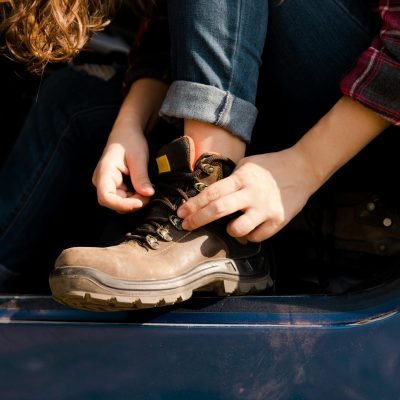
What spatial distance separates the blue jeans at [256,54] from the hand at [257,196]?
Answer: 0.07m

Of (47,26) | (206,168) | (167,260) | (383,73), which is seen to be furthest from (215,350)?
(47,26)

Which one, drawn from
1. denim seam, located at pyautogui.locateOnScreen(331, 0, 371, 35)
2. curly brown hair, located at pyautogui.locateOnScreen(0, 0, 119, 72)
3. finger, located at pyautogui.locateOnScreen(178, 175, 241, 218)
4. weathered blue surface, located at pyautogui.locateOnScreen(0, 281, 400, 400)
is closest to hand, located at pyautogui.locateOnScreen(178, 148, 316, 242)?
finger, located at pyautogui.locateOnScreen(178, 175, 241, 218)

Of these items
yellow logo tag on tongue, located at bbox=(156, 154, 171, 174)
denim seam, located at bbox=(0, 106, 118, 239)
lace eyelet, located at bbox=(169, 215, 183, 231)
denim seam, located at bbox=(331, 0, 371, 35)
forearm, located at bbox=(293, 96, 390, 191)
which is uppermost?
denim seam, located at bbox=(331, 0, 371, 35)

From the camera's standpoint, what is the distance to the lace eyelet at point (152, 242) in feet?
2.78

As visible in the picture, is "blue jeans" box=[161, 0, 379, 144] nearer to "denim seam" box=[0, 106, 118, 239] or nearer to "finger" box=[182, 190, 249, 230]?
"finger" box=[182, 190, 249, 230]

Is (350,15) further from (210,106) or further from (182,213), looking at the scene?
(182,213)

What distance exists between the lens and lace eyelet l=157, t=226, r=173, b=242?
855 mm

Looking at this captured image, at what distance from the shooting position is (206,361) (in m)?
0.81

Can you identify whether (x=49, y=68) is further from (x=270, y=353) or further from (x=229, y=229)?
(x=270, y=353)

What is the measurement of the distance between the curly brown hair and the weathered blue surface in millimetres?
404

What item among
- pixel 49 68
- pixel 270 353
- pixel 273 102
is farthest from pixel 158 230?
pixel 49 68

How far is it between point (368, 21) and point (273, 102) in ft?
0.65

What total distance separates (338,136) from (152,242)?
0.28m

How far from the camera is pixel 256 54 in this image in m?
0.90
